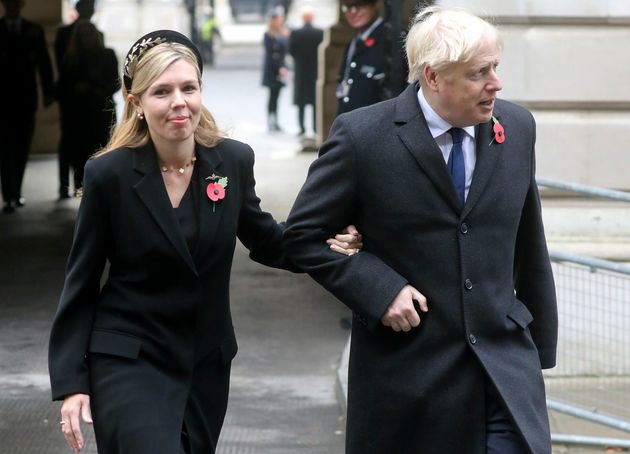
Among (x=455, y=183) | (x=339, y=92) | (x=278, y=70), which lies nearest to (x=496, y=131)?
(x=455, y=183)

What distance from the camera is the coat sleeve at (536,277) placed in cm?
441

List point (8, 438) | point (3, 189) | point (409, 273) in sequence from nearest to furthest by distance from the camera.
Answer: point (409, 273)
point (8, 438)
point (3, 189)

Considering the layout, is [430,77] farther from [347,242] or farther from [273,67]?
[273,67]

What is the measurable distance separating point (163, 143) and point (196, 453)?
89 centimetres

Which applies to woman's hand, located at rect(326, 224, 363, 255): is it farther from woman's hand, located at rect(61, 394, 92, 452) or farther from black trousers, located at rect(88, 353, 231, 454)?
woman's hand, located at rect(61, 394, 92, 452)

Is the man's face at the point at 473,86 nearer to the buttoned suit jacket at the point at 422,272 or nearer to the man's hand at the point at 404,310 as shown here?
the buttoned suit jacket at the point at 422,272

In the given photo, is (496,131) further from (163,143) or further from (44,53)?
(44,53)

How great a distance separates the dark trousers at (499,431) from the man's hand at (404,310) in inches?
12.1

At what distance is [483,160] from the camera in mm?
4188

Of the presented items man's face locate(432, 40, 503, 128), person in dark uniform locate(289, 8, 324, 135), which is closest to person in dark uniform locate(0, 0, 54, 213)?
person in dark uniform locate(289, 8, 324, 135)

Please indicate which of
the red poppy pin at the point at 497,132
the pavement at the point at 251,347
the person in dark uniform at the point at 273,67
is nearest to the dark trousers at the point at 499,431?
the red poppy pin at the point at 497,132

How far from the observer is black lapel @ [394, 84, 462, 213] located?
162 inches

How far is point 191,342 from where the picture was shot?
4.27 metres

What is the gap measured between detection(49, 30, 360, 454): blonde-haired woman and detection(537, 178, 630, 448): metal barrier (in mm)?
2650
